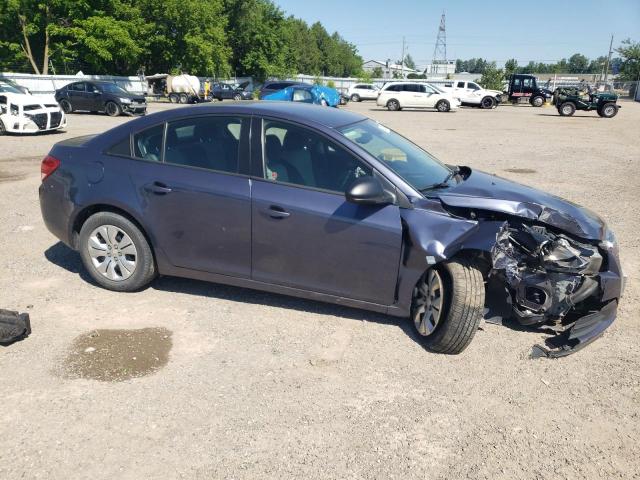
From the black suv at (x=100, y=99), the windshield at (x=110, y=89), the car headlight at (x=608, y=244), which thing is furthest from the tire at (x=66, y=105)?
the car headlight at (x=608, y=244)

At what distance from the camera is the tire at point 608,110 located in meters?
28.8

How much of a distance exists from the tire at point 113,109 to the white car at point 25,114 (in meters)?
7.84

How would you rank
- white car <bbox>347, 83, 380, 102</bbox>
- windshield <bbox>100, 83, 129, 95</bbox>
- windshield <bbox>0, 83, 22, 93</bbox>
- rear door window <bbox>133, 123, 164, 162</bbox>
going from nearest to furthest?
rear door window <bbox>133, 123, 164, 162</bbox>
windshield <bbox>0, 83, 22, 93</bbox>
windshield <bbox>100, 83, 129, 95</bbox>
white car <bbox>347, 83, 380, 102</bbox>

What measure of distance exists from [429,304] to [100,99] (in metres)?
23.6

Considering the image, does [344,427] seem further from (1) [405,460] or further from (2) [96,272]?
→ (2) [96,272]

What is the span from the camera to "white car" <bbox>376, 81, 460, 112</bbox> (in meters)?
33.1

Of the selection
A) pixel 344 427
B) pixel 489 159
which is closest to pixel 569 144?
pixel 489 159

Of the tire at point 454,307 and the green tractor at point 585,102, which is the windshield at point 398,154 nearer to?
the tire at point 454,307

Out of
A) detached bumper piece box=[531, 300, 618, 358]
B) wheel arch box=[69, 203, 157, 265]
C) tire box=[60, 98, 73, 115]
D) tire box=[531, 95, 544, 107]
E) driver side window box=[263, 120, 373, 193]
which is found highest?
tire box=[531, 95, 544, 107]

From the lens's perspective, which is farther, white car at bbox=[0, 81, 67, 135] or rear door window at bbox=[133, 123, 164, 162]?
white car at bbox=[0, 81, 67, 135]

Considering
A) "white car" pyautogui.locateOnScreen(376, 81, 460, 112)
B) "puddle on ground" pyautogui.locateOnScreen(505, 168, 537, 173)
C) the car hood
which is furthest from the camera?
"white car" pyautogui.locateOnScreen(376, 81, 460, 112)

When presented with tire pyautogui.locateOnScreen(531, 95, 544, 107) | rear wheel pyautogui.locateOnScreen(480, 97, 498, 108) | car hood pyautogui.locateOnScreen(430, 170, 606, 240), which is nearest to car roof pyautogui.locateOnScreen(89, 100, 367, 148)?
car hood pyautogui.locateOnScreen(430, 170, 606, 240)

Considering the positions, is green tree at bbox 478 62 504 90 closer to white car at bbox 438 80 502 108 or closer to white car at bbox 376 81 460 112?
white car at bbox 438 80 502 108

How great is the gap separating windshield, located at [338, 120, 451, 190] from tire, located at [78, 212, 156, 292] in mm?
1972
